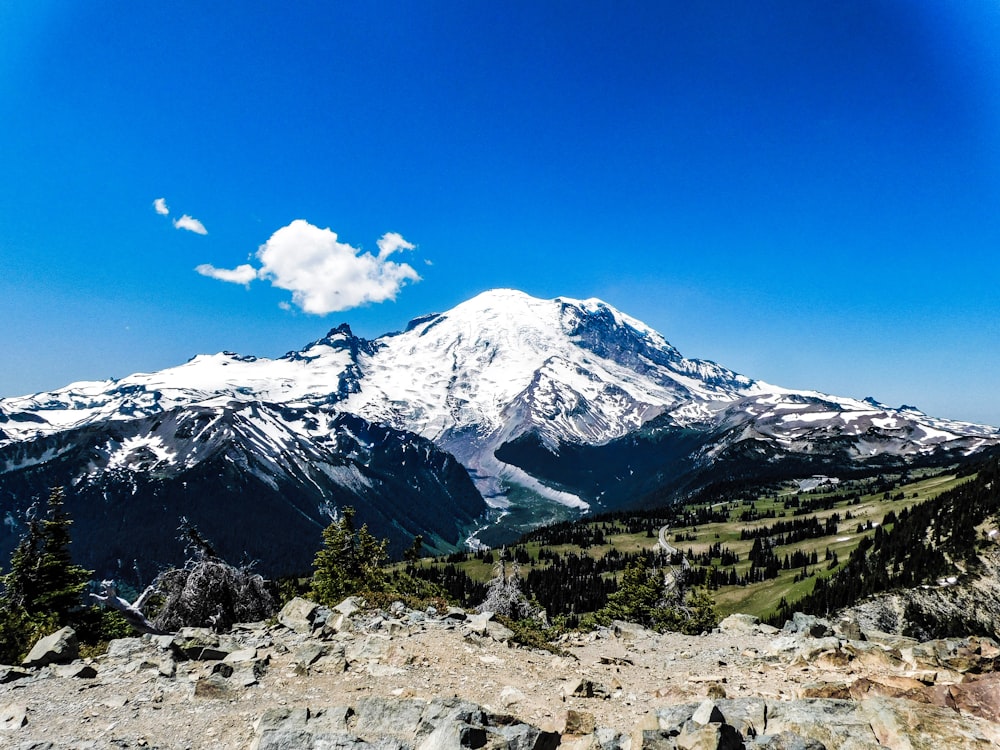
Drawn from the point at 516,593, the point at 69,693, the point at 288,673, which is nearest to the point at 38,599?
the point at 69,693

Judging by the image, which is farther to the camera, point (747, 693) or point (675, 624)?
point (675, 624)

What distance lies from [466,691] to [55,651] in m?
15.2

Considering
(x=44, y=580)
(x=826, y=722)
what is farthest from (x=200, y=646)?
(x=44, y=580)

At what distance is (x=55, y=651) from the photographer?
20.1 metres

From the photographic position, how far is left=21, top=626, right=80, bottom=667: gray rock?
19.8 metres

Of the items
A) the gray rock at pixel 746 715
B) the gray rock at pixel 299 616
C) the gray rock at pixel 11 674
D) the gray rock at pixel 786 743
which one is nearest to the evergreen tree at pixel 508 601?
the gray rock at pixel 299 616

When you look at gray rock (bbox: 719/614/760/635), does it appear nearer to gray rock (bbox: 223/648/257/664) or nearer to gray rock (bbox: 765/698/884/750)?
gray rock (bbox: 765/698/884/750)

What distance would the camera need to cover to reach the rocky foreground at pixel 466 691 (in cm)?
1334

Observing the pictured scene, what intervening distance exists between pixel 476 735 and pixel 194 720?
8674 millimetres

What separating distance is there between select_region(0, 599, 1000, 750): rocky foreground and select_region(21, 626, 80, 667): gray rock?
2.5 inches

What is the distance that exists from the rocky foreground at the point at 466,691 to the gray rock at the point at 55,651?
0.06m

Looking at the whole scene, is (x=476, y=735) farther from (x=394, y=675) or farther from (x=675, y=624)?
(x=675, y=624)

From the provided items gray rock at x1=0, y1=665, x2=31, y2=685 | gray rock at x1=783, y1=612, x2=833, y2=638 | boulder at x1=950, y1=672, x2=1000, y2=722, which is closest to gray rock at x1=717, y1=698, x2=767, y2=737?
boulder at x1=950, y1=672, x2=1000, y2=722

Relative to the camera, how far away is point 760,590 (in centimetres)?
17638
